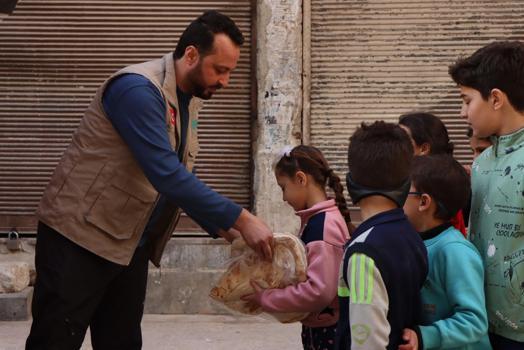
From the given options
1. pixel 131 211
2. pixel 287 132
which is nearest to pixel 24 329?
pixel 287 132

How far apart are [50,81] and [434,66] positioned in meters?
2.79

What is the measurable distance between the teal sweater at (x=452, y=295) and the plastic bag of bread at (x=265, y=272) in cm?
54

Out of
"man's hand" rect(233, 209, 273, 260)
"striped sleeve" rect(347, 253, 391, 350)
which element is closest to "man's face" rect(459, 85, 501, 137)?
"striped sleeve" rect(347, 253, 391, 350)

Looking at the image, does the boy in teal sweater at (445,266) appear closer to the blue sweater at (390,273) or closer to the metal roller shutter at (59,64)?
the blue sweater at (390,273)

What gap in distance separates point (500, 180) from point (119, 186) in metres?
1.50

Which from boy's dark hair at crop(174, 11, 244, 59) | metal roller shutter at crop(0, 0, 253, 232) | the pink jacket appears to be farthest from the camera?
metal roller shutter at crop(0, 0, 253, 232)

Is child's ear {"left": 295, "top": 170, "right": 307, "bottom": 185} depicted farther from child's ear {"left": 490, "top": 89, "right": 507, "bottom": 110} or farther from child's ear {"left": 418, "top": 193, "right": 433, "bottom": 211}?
child's ear {"left": 490, "top": 89, "right": 507, "bottom": 110}

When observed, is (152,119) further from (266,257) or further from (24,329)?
(24,329)

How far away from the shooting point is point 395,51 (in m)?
6.81

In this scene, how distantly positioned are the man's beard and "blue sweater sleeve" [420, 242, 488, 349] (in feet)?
4.36

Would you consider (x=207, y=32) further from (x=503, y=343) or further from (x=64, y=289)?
(x=503, y=343)

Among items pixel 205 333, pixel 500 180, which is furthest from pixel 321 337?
pixel 205 333

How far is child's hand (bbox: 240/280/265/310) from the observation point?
3406 millimetres

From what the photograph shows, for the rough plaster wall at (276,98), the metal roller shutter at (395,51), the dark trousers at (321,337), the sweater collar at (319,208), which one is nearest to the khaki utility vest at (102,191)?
the sweater collar at (319,208)
